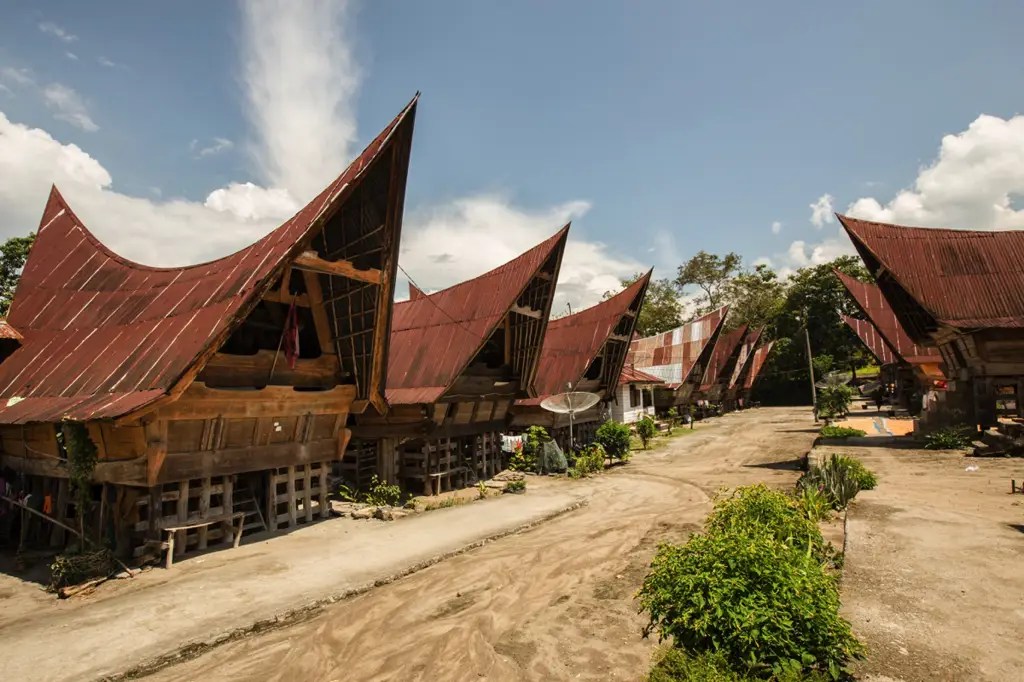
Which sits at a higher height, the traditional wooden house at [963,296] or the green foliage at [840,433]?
the traditional wooden house at [963,296]

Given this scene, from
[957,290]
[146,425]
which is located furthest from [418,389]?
[957,290]

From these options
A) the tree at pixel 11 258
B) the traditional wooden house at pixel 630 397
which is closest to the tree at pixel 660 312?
the traditional wooden house at pixel 630 397

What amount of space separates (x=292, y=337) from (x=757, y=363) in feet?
202

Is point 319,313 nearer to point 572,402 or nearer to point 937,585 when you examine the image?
point 572,402

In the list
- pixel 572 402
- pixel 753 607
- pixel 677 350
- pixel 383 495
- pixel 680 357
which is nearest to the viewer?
pixel 753 607

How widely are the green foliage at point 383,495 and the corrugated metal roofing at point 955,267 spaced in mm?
21082

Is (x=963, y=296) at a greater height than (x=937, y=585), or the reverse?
(x=963, y=296)

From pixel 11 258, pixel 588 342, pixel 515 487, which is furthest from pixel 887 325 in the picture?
pixel 11 258

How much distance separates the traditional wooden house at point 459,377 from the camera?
17.7 metres

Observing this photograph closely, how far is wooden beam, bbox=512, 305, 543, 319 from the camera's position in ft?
65.2

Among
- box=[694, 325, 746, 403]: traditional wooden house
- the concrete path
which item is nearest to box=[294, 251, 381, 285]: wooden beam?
the concrete path

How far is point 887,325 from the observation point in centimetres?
3569

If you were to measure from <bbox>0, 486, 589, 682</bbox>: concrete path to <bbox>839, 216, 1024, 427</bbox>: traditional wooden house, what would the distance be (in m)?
19.8

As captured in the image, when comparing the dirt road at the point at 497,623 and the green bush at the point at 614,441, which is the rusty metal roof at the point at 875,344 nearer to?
the green bush at the point at 614,441
